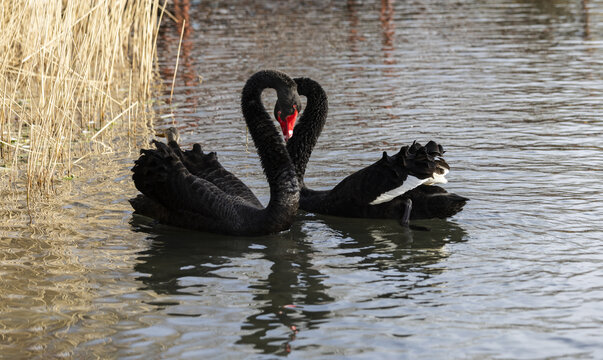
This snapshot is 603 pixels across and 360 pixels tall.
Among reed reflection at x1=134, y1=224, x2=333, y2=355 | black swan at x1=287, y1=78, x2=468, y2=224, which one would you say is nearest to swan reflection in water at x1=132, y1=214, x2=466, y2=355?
reed reflection at x1=134, y1=224, x2=333, y2=355

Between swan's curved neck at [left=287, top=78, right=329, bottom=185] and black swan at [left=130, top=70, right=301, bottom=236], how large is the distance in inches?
26.3

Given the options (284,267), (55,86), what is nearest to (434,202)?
(284,267)

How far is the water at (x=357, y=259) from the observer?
15.8ft

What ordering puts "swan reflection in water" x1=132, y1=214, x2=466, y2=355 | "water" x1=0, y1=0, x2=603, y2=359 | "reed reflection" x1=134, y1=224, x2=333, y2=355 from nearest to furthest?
"water" x1=0, y1=0, x2=603, y2=359
"reed reflection" x1=134, y1=224, x2=333, y2=355
"swan reflection in water" x1=132, y1=214, x2=466, y2=355

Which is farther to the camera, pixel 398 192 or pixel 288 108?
pixel 398 192

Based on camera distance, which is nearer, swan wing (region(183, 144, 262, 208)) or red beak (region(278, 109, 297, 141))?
red beak (region(278, 109, 297, 141))

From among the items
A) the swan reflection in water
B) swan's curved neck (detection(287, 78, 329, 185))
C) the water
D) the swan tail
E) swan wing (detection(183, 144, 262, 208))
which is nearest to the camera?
the water

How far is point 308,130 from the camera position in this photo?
782cm

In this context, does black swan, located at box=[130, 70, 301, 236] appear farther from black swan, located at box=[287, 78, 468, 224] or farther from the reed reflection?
black swan, located at box=[287, 78, 468, 224]

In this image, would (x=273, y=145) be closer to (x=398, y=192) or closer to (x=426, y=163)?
(x=398, y=192)

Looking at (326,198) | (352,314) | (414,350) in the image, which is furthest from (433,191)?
(414,350)

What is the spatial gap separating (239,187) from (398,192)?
131cm

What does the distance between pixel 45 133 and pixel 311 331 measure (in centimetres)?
407

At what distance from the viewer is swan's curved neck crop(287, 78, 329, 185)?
7781 mm
